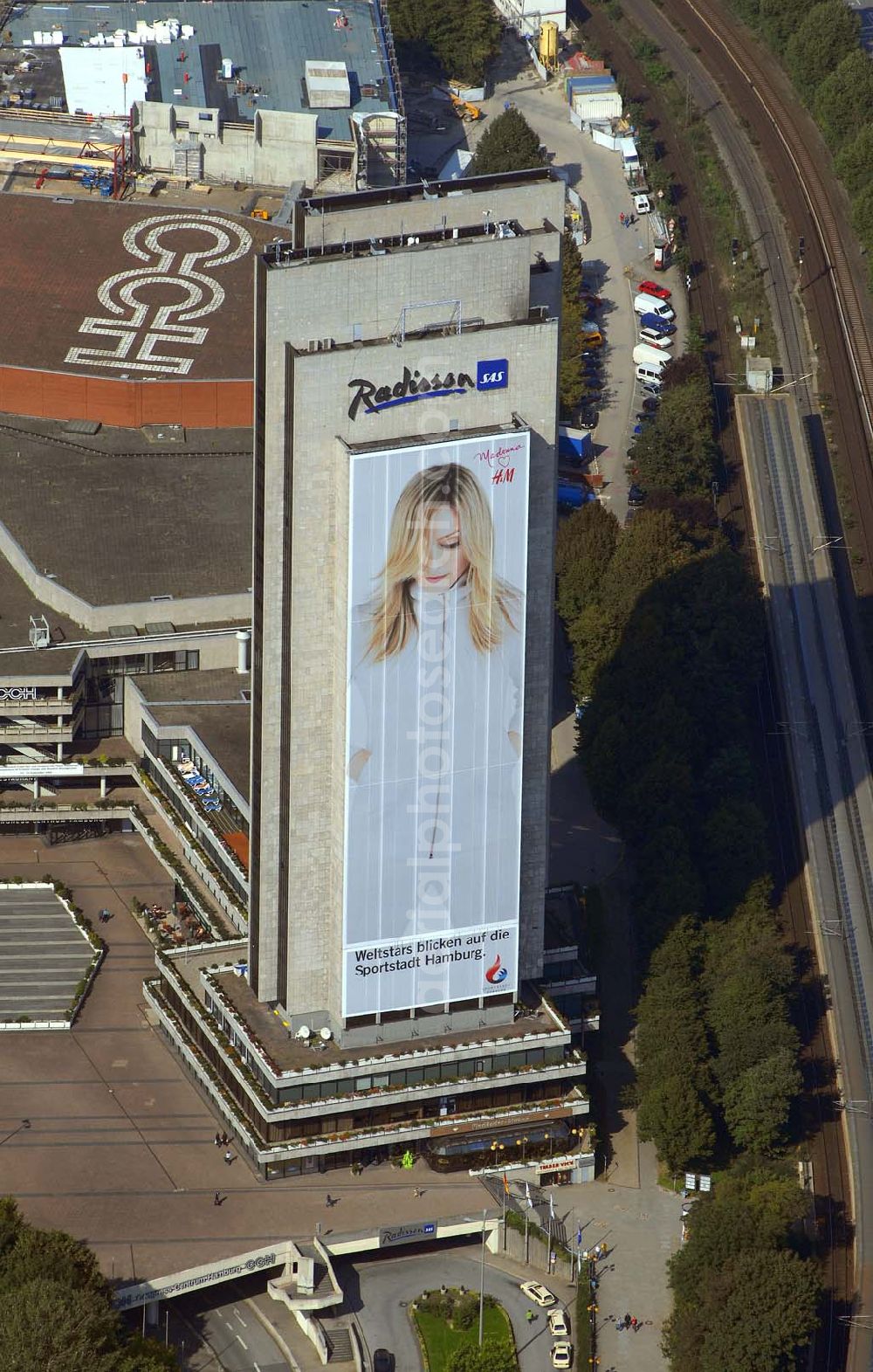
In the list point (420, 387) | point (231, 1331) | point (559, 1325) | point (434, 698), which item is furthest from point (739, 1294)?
point (420, 387)

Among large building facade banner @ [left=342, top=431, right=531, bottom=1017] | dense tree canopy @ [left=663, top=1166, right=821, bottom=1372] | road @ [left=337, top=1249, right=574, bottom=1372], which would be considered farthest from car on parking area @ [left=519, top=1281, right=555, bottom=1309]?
large building facade banner @ [left=342, top=431, right=531, bottom=1017]

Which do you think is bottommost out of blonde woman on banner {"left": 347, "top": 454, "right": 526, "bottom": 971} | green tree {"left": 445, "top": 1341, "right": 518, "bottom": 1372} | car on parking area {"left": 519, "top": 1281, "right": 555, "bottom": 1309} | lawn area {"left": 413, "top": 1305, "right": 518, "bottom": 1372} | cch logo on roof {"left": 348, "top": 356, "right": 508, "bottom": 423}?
green tree {"left": 445, "top": 1341, "right": 518, "bottom": 1372}

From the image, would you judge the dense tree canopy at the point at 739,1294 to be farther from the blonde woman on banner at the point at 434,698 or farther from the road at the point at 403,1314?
the blonde woman on banner at the point at 434,698

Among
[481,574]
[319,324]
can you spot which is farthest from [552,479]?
[319,324]

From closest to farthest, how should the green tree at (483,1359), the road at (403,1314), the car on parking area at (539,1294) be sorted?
1. the green tree at (483,1359)
2. the road at (403,1314)
3. the car on parking area at (539,1294)

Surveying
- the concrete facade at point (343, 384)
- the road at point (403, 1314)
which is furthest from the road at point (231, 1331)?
the concrete facade at point (343, 384)

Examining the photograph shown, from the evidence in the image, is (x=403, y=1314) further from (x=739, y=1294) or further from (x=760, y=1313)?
(x=760, y=1313)

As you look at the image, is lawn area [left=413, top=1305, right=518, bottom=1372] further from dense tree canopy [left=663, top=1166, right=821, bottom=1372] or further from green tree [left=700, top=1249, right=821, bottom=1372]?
green tree [left=700, top=1249, right=821, bottom=1372]
